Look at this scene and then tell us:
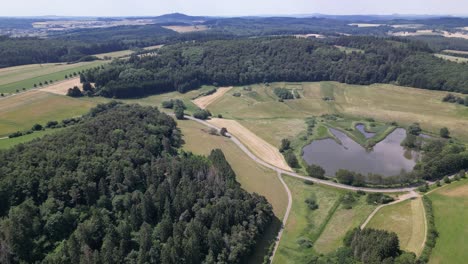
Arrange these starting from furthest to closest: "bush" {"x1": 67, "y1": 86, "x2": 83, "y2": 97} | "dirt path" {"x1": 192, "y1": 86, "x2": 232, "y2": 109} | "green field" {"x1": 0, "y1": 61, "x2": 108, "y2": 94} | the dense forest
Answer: "green field" {"x1": 0, "y1": 61, "x2": 108, "y2": 94}, "dirt path" {"x1": 192, "y1": 86, "x2": 232, "y2": 109}, "bush" {"x1": 67, "y1": 86, "x2": 83, "y2": 97}, the dense forest

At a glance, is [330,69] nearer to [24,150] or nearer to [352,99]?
[352,99]

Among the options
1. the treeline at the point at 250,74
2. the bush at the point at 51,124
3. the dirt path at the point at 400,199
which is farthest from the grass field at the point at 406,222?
the treeline at the point at 250,74

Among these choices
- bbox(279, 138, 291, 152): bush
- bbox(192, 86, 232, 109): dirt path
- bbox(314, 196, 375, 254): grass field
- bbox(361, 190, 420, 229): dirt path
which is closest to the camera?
bbox(314, 196, 375, 254): grass field

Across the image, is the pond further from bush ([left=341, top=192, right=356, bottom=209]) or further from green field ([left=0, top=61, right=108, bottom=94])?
green field ([left=0, top=61, right=108, bottom=94])

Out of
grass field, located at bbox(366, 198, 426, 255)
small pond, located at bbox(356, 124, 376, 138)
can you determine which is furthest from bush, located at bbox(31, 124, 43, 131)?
small pond, located at bbox(356, 124, 376, 138)

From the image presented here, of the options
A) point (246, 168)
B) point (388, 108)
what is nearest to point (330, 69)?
point (388, 108)

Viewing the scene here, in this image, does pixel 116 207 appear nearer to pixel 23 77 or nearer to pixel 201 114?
pixel 201 114

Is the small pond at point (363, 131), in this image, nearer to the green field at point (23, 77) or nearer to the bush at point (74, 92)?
the bush at point (74, 92)
